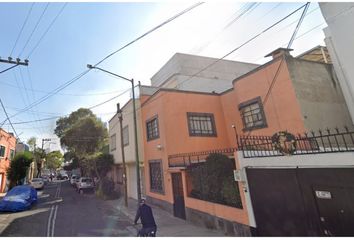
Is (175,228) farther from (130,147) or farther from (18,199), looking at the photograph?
(18,199)

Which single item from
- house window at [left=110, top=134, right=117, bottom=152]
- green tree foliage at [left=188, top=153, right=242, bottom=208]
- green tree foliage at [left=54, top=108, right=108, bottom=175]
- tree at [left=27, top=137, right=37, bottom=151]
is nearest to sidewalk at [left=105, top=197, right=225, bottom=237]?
green tree foliage at [left=188, top=153, right=242, bottom=208]

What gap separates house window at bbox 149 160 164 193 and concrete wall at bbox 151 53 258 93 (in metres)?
7.78

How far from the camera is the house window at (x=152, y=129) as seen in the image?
14741 mm

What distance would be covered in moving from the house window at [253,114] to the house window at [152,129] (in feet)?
18.7

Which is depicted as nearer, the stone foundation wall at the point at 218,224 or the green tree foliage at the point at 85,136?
the stone foundation wall at the point at 218,224

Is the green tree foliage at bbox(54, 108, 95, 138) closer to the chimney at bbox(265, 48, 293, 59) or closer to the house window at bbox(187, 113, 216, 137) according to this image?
the house window at bbox(187, 113, 216, 137)

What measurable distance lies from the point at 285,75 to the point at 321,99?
7.56 ft

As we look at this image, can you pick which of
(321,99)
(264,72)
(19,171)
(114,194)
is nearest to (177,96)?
(264,72)

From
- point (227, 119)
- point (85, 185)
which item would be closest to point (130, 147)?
point (227, 119)

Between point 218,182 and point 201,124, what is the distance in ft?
21.7

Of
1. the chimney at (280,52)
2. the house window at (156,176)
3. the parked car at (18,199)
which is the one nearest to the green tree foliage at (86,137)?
the parked car at (18,199)

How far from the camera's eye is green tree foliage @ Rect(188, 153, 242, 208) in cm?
800

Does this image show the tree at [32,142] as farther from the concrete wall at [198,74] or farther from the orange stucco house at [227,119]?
the orange stucco house at [227,119]

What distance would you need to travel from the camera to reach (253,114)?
12688mm
